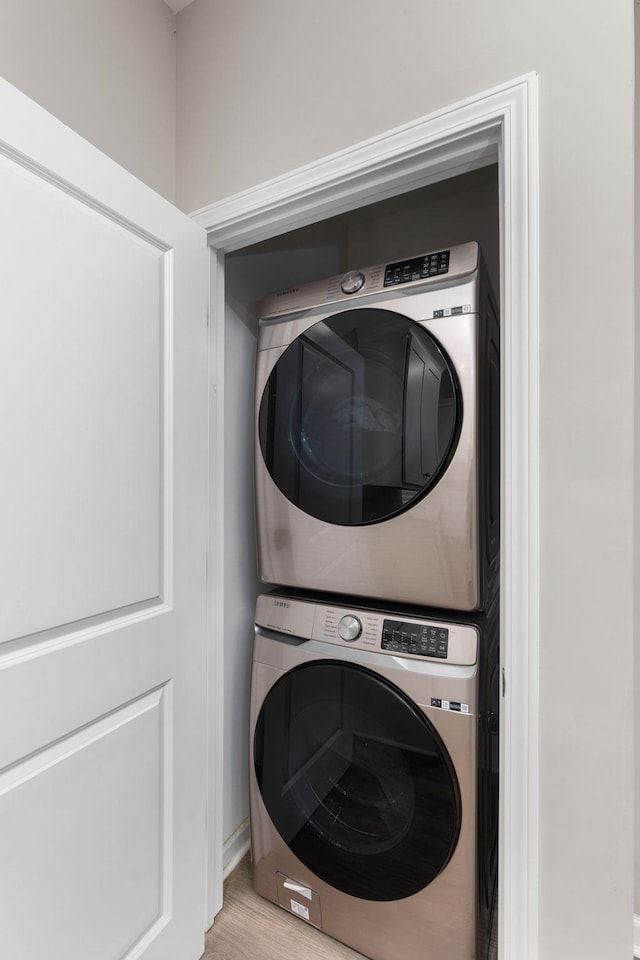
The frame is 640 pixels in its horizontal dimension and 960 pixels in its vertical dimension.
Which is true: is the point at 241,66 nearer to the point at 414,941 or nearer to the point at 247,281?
the point at 247,281

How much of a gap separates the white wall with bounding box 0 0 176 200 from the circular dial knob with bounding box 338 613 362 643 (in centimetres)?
127

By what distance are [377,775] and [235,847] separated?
0.72m

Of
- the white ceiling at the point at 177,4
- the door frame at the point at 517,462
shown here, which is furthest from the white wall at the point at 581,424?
the white ceiling at the point at 177,4

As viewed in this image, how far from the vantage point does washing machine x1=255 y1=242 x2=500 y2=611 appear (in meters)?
1.13

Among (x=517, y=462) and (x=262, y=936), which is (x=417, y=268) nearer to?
(x=517, y=462)

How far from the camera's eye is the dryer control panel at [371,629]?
1.12 metres

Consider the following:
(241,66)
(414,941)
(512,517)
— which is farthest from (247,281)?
(414,941)

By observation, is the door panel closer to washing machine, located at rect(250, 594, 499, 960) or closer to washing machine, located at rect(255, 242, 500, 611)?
washing machine, located at rect(255, 242, 500, 611)

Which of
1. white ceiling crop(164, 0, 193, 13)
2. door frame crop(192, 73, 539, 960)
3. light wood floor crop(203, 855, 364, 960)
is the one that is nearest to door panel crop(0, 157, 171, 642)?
door frame crop(192, 73, 539, 960)

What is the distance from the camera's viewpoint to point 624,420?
83 centimetres

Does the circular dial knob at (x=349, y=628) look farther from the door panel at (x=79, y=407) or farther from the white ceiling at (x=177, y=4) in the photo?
the white ceiling at (x=177, y=4)

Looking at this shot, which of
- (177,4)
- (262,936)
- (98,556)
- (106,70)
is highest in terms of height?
(177,4)

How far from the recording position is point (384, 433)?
1.24 metres

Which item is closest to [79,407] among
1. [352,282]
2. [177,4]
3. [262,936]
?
[352,282]
